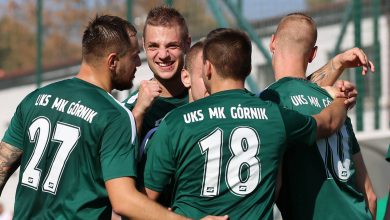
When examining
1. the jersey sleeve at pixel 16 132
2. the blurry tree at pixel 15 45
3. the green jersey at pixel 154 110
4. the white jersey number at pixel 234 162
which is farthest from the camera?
the blurry tree at pixel 15 45

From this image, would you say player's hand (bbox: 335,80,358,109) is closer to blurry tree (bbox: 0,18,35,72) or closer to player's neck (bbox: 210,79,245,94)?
player's neck (bbox: 210,79,245,94)

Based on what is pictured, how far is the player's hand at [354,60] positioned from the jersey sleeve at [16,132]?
2.20 metres

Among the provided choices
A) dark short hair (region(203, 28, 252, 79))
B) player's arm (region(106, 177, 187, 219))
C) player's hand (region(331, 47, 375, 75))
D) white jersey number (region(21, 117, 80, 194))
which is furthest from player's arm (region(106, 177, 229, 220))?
player's hand (region(331, 47, 375, 75))

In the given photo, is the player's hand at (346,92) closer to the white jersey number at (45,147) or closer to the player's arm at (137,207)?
the player's arm at (137,207)

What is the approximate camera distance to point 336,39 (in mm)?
11773

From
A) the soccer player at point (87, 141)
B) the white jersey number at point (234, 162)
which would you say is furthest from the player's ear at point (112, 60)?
the white jersey number at point (234, 162)

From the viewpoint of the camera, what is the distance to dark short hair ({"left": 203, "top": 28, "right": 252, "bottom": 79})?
5.34 m

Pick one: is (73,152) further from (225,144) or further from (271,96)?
(271,96)

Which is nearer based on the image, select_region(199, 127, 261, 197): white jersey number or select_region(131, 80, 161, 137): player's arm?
select_region(199, 127, 261, 197): white jersey number

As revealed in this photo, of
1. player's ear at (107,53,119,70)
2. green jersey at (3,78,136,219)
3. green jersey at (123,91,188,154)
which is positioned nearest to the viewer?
green jersey at (3,78,136,219)

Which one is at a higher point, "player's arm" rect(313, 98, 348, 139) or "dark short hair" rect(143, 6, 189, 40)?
"dark short hair" rect(143, 6, 189, 40)

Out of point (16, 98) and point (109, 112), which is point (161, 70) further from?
point (16, 98)

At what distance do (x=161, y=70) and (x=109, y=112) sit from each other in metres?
1.15

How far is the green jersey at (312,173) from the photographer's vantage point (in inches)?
227
